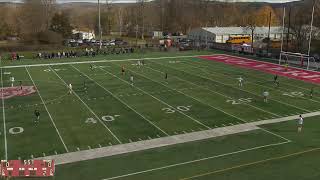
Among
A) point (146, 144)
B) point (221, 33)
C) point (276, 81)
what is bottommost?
point (146, 144)

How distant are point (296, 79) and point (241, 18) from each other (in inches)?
3360

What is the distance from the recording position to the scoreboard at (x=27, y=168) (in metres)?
16.6

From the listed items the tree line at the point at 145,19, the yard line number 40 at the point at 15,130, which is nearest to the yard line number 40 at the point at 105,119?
the yard line number 40 at the point at 15,130

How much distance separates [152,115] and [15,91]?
13785 millimetres

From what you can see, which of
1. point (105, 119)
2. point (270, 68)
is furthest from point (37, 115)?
point (270, 68)

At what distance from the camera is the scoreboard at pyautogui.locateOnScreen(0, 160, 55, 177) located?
54.6ft

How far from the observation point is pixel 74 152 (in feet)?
65.7

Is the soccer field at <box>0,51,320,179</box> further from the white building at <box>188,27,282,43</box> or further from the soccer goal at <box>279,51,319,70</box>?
the white building at <box>188,27,282,43</box>

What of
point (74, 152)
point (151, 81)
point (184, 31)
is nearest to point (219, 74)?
point (151, 81)

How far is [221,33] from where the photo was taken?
82.0 m

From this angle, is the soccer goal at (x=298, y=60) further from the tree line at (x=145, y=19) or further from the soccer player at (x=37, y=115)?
the soccer player at (x=37, y=115)

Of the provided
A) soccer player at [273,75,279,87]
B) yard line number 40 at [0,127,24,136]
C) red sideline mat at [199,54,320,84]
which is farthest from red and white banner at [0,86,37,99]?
red sideline mat at [199,54,320,84]

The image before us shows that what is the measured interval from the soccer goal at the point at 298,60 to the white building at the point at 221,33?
2773cm

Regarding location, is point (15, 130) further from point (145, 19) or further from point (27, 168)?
point (145, 19)
